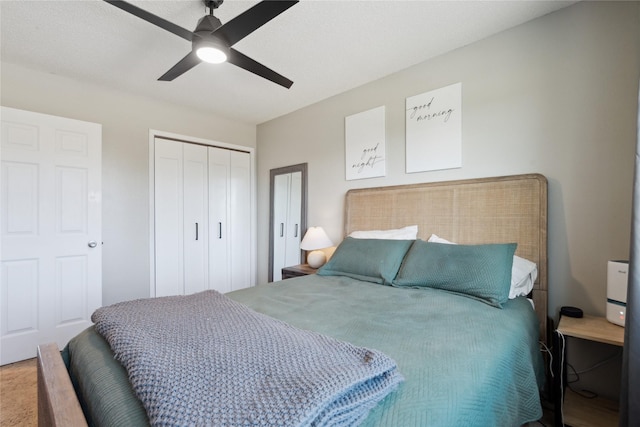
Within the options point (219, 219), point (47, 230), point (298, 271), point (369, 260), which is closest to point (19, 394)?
point (47, 230)

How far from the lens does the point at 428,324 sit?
1344 millimetres

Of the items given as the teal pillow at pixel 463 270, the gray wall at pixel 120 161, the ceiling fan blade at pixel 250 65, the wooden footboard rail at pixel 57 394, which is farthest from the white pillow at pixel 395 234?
the gray wall at pixel 120 161

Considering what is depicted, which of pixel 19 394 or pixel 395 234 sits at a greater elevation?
pixel 395 234

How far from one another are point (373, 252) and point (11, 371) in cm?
295

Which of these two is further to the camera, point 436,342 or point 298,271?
point 298,271

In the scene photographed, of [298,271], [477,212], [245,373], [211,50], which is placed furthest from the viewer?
[298,271]

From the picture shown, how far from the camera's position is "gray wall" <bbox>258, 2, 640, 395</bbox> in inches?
69.4

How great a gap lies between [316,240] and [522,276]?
5.99 ft

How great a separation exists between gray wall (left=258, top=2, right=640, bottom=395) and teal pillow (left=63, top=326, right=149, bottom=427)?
2.34 meters

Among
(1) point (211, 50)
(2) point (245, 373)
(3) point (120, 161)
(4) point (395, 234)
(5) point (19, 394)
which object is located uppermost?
(1) point (211, 50)

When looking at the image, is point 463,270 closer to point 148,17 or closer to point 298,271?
point 298,271

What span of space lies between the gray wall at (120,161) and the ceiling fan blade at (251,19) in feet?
6.83

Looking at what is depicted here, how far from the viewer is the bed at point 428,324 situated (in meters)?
0.88

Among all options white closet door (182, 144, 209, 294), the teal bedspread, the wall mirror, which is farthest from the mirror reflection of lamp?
white closet door (182, 144, 209, 294)
